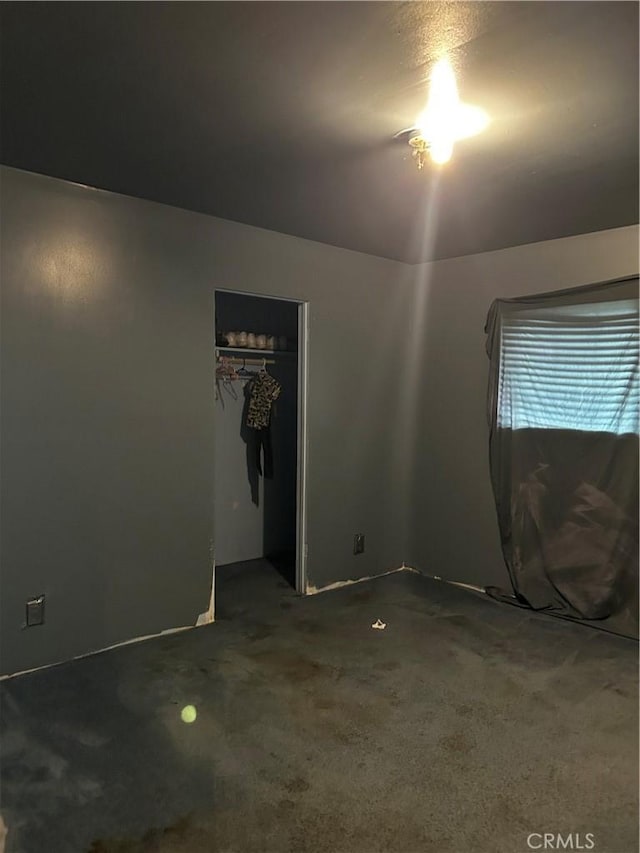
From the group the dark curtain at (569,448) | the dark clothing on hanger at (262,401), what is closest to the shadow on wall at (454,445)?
the dark curtain at (569,448)

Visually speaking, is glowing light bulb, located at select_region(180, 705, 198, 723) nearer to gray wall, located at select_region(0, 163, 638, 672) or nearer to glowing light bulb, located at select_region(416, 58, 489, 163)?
gray wall, located at select_region(0, 163, 638, 672)

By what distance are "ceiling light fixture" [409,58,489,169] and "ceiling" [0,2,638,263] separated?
46 mm

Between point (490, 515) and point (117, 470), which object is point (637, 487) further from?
point (117, 470)

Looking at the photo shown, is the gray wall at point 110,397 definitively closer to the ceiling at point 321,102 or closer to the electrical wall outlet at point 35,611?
the electrical wall outlet at point 35,611

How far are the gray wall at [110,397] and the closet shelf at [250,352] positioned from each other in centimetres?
67

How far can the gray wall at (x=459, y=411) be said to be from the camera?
161 inches

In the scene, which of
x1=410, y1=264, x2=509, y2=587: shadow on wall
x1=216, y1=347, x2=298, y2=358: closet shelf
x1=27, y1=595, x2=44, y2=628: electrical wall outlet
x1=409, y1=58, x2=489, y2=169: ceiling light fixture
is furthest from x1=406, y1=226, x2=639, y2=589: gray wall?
x1=27, y1=595, x2=44, y2=628: electrical wall outlet

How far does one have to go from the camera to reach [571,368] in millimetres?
3682

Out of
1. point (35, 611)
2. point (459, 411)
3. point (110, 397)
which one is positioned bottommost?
point (35, 611)

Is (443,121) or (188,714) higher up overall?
(443,121)

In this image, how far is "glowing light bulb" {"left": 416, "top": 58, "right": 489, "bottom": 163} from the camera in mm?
1907

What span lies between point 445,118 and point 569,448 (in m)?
2.23

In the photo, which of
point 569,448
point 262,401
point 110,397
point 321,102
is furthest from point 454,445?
point 321,102

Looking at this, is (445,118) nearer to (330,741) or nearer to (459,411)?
(330,741)
